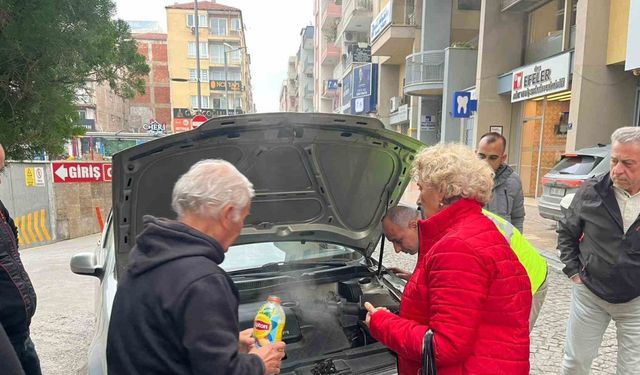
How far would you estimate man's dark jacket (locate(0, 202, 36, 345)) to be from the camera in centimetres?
204

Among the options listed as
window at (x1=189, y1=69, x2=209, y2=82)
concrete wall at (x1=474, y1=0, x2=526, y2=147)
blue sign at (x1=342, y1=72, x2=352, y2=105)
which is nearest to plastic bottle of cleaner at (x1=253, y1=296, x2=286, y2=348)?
concrete wall at (x1=474, y1=0, x2=526, y2=147)

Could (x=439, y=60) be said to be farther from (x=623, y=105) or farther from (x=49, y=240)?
(x=49, y=240)

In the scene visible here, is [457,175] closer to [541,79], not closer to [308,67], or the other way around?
[541,79]

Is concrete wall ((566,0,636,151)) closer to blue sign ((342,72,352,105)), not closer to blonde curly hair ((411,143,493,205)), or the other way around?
blonde curly hair ((411,143,493,205))

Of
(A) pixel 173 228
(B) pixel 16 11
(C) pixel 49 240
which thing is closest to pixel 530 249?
(A) pixel 173 228

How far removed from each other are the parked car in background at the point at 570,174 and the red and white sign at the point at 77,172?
30.4ft

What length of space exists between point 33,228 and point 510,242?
10.4 m

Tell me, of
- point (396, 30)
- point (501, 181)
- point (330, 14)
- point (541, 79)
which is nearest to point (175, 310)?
point (501, 181)

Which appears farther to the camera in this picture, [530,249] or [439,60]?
[439,60]

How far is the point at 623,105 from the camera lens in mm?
9367

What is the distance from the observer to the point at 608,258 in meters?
2.22

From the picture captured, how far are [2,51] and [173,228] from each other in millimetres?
4138

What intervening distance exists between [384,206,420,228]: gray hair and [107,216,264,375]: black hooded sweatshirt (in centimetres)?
134

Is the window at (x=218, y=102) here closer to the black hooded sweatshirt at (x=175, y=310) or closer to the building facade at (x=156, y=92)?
the building facade at (x=156, y=92)
